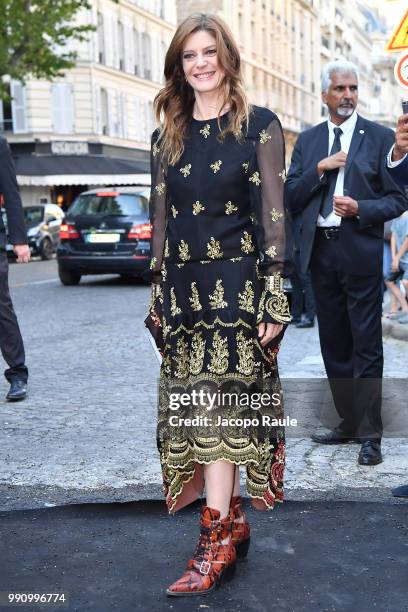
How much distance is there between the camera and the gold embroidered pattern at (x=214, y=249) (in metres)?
3.30

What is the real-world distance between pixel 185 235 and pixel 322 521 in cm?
133

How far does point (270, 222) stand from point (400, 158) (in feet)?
2.79

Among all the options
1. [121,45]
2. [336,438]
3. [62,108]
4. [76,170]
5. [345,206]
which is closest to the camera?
[345,206]

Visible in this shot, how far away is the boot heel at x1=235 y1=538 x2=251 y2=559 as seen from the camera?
3434 millimetres

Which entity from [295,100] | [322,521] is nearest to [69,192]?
[295,100]

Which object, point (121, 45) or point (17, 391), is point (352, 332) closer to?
point (17, 391)

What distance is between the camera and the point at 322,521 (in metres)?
3.85

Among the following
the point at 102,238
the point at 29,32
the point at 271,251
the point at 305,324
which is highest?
the point at 29,32

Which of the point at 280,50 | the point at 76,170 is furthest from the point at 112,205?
the point at 280,50

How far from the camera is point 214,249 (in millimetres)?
3301

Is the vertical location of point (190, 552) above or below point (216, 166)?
below

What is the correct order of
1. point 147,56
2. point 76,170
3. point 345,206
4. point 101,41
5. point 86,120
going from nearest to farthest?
point 345,206
point 76,170
point 86,120
point 101,41
point 147,56

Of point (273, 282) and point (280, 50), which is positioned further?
point (280, 50)

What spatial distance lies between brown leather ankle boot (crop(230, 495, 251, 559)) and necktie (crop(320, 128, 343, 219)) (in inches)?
73.5
